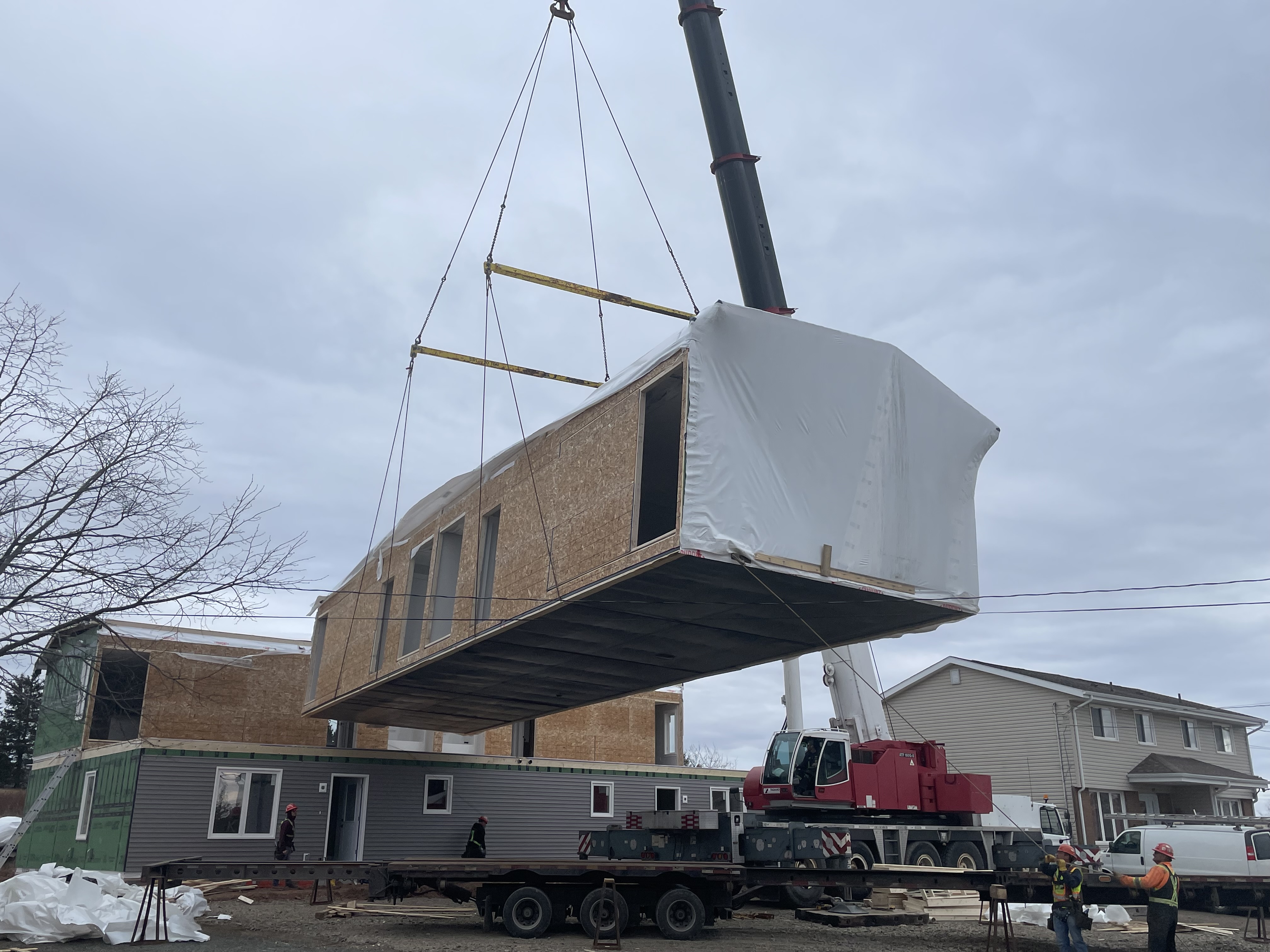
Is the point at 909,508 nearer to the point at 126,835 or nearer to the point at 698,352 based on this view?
the point at 698,352

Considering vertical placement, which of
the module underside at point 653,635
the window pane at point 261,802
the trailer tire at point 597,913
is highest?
the module underside at point 653,635

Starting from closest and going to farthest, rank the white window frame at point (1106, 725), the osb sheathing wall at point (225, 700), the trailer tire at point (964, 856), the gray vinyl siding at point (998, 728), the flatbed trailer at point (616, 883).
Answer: the flatbed trailer at point (616, 883)
the trailer tire at point (964, 856)
the osb sheathing wall at point (225, 700)
the gray vinyl siding at point (998, 728)
the white window frame at point (1106, 725)

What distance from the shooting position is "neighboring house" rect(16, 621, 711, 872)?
2005 cm

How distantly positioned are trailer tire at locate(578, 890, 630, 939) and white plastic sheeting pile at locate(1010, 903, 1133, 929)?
758 cm

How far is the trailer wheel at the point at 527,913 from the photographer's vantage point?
1314cm

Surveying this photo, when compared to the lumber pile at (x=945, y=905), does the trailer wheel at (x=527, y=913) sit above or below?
above

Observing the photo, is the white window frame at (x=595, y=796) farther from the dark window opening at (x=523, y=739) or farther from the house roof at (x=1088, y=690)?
the house roof at (x=1088, y=690)

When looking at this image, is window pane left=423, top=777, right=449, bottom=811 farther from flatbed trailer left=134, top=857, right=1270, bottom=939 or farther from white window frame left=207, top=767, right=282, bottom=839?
Answer: flatbed trailer left=134, top=857, right=1270, bottom=939

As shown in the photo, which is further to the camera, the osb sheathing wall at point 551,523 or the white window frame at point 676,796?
the white window frame at point 676,796

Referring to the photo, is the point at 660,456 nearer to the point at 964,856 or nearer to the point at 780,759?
the point at 780,759

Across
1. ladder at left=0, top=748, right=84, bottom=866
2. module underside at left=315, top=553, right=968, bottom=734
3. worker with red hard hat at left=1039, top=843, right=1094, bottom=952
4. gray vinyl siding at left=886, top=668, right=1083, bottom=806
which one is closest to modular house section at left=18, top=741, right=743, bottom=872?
module underside at left=315, top=553, right=968, bottom=734

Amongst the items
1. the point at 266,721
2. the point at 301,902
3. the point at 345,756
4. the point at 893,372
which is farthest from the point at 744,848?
the point at 266,721

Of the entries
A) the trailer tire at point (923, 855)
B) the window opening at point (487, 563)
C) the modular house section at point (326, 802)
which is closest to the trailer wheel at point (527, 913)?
the window opening at point (487, 563)

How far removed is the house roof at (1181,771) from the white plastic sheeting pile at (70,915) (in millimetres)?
26998
